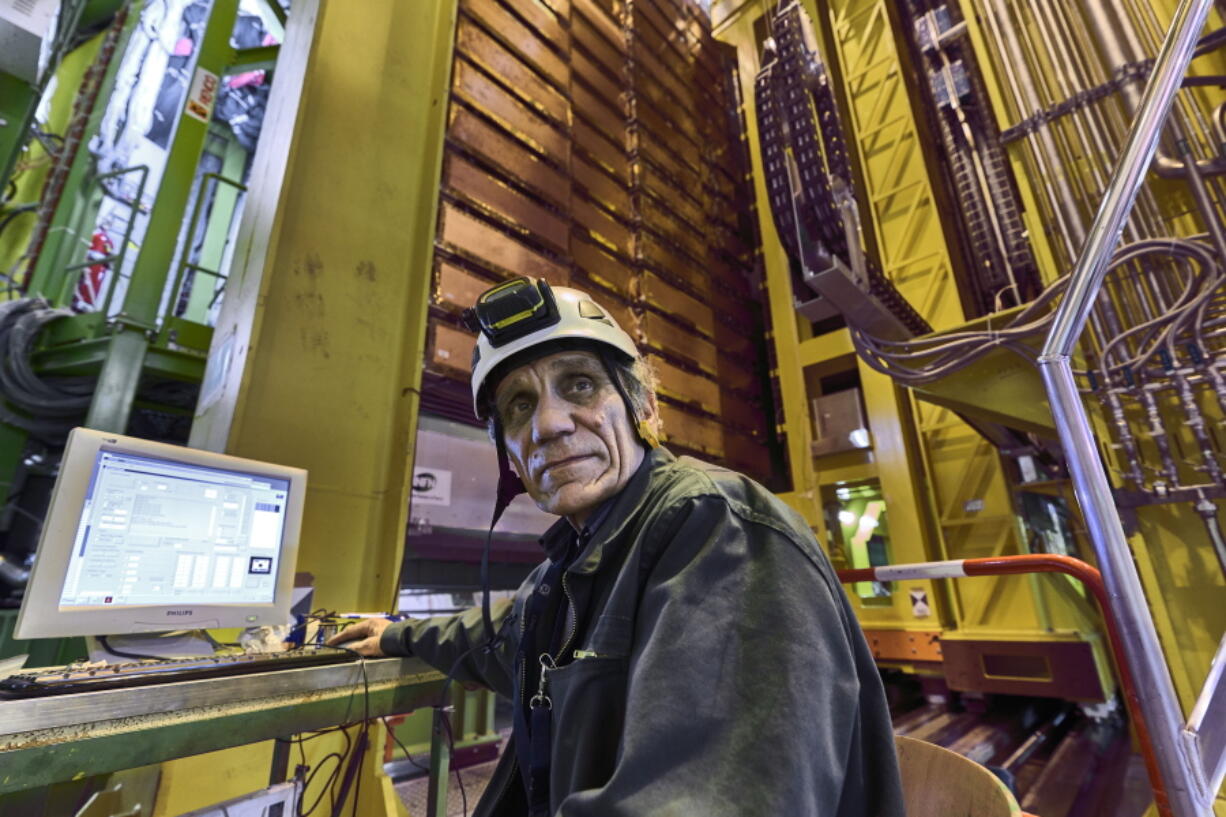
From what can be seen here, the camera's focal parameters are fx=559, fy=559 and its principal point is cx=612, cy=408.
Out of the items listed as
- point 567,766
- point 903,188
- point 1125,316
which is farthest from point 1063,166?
point 567,766

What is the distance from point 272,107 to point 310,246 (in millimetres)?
1087

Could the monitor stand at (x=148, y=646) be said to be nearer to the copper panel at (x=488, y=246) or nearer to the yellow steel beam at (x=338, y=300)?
the yellow steel beam at (x=338, y=300)

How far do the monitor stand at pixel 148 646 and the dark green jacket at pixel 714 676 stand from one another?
1.26 meters

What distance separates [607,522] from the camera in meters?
1.04

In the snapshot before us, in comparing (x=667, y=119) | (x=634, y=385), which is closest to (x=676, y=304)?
(x=667, y=119)

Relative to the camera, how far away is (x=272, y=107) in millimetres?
3191

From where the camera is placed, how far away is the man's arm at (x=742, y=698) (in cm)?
61

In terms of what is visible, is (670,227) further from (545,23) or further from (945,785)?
(945,785)

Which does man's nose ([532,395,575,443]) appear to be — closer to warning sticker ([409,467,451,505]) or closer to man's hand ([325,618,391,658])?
man's hand ([325,618,391,658])

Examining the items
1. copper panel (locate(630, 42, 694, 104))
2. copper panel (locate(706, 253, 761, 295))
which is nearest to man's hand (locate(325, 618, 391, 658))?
copper panel (locate(706, 253, 761, 295))

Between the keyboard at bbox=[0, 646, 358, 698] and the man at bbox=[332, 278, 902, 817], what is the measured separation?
1.92 ft

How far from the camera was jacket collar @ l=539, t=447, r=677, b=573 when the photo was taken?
97cm

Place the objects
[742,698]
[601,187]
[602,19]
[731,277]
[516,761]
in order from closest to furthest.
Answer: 1. [742,698]
2. [516,761]
3. [601,187]
4. [602,19]
5. [731,277]

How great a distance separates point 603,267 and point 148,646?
4036 millimetres
